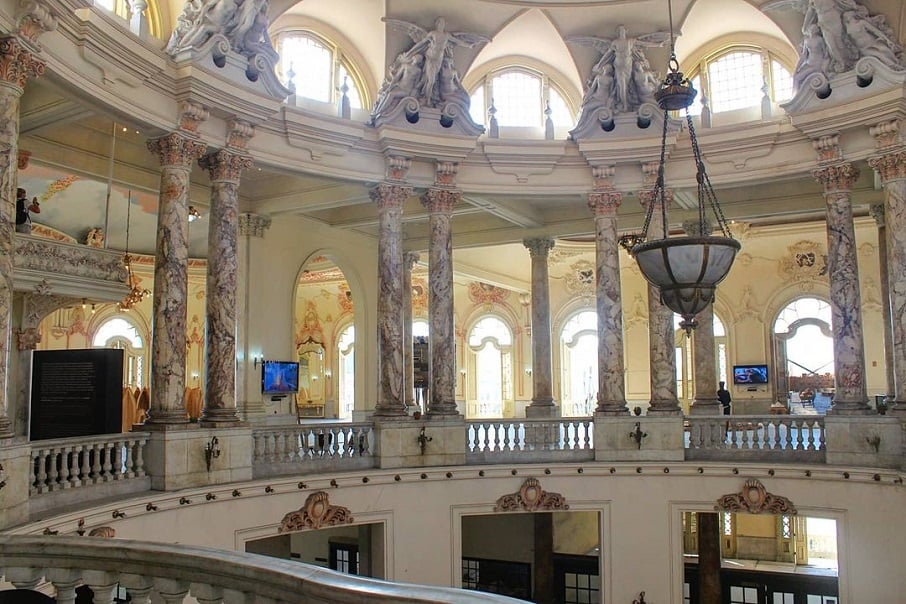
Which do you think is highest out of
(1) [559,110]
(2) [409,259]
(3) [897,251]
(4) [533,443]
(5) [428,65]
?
(5) [428,65]

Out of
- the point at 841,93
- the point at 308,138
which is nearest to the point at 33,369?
the point at 308,138

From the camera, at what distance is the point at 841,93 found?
14.5 m

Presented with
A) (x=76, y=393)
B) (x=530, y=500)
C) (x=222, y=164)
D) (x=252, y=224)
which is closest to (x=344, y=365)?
(x=252, y=224)

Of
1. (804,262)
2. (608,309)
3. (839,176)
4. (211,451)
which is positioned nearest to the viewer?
(211,451)

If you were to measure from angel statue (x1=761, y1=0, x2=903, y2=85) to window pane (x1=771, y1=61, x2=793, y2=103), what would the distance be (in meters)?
1.74

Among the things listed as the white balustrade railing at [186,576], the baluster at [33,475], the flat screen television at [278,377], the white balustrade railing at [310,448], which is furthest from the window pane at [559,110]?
the white balustrade railing at [186,576]

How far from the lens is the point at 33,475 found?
31.4 ft

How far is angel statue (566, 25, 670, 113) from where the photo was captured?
16344 mm

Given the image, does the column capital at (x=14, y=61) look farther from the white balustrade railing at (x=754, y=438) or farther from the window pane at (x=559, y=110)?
the white balustrade railing at (x=754, y=438)

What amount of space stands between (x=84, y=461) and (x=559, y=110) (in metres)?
12.3

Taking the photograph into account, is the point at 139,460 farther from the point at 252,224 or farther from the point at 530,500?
the point at 252,224

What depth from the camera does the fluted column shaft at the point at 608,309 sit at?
16.1 metres

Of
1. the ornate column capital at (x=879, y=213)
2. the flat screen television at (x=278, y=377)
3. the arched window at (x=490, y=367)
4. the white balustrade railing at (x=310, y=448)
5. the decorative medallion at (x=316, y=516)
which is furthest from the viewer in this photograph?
the arched window at (x=490, y=367)

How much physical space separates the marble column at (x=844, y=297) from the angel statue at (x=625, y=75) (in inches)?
148
